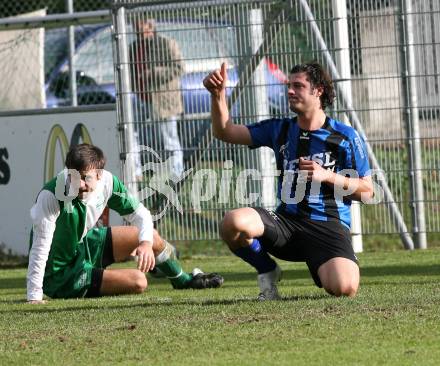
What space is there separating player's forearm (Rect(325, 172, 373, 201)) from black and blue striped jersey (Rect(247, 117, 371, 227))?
113mm

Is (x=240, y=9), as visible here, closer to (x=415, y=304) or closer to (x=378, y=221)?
(x=378, y=221)

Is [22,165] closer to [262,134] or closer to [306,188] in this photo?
[262,134]

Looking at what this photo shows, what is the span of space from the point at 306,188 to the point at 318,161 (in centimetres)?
20

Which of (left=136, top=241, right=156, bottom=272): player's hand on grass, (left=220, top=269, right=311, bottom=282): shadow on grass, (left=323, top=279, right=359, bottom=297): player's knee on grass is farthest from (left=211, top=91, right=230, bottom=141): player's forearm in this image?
(left=220, top=269, right=311, bottom=282): shadow on grass

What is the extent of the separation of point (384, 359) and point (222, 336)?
1059mm

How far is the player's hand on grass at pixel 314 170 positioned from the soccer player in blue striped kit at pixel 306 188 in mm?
260

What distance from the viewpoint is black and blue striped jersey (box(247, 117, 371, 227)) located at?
25.5 feet

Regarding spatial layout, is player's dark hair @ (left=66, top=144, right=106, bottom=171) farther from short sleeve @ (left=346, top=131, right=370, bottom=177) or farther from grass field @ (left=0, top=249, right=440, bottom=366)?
short sleeve @ (left=346, top=131, right=370, bottom=177)

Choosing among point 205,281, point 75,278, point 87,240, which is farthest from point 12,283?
point 205,281

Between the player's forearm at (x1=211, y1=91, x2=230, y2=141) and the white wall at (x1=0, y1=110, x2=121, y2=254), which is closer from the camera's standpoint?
the player's forearm at (x1=211, y1=91, x2=230, y2=141)

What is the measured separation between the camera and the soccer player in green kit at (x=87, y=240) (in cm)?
808

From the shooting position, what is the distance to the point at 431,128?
11320mm

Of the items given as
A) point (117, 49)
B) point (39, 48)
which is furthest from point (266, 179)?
point (39, 48)

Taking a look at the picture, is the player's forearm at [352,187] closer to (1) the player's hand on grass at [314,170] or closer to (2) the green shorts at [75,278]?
(1) the player's hand on grass at [314,170]
